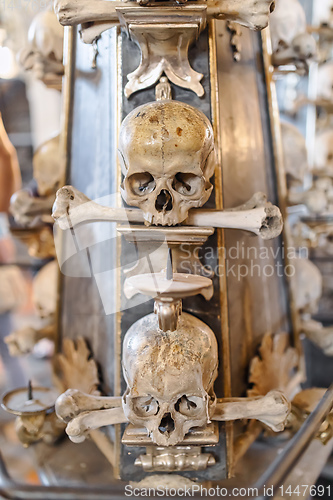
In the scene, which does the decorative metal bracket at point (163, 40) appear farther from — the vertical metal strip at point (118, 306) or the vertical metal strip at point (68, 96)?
the vertical metal strip at point (68, 96)

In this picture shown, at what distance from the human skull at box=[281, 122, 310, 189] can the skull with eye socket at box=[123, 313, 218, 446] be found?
0.69 metres

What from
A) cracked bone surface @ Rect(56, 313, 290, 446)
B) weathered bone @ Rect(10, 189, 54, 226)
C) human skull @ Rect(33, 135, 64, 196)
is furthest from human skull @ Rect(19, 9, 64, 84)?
cracked bone surface @ Rect(56, 313, 290, 446)

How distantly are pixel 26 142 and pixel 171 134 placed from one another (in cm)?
198

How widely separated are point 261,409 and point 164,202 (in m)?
0.39

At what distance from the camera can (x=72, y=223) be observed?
2.68 feet

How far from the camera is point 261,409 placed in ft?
2.76

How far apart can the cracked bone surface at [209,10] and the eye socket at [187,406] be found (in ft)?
2.03

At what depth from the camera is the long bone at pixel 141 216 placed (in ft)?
2.62

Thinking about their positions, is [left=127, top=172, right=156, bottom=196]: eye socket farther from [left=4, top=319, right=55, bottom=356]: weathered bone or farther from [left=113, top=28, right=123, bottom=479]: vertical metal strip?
[left=4, top=319, right=55, bottom=356]: weathered bone

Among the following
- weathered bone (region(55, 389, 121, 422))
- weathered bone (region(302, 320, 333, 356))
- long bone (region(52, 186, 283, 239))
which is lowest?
weathered bone (region(55, 389, 121, 422))

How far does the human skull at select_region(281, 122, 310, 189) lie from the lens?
4.33 feet

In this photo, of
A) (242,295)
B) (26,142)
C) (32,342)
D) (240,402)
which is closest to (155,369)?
(240,402)

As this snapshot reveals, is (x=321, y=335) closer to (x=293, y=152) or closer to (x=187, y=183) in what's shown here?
(x=293, y=152)

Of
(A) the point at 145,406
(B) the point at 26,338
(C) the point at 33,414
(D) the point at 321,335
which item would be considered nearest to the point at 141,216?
(A) the point at 145,406
